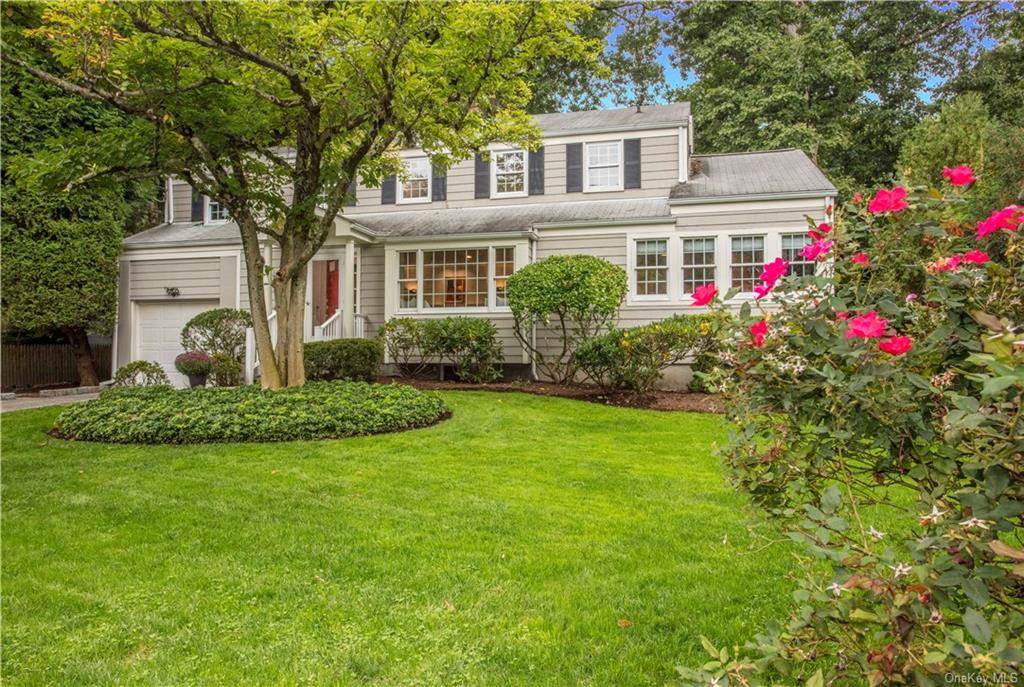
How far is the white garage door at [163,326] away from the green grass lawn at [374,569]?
8.62 meters

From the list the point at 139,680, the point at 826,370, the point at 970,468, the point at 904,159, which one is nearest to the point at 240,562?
the point at 139,680

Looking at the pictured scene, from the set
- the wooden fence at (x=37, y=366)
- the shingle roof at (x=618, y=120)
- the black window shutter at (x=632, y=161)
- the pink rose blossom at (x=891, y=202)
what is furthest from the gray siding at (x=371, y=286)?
the pink rose blossom at (x=891, y=202)

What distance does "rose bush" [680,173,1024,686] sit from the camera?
1244 millimetres

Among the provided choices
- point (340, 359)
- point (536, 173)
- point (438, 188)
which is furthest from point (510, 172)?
point (340, 359)

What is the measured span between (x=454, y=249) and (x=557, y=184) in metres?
2.89

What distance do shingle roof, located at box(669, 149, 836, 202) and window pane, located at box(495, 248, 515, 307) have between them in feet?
11.5

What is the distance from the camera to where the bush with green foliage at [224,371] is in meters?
11.1

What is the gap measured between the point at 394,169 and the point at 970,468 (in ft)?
33.9

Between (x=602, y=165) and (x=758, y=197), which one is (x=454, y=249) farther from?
(x=758, y=197)

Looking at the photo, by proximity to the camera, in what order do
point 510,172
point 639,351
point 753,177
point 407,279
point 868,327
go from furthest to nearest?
point 510,172, point 407,279, point 753,177, point 639,351, point 868,327

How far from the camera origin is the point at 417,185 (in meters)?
14.4

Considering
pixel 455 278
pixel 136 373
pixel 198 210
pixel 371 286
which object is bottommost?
pixel 136 373

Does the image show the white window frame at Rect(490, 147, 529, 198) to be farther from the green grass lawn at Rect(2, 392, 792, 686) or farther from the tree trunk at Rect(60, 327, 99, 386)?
the tree trunk at Rect(60, 327, 99, 386)

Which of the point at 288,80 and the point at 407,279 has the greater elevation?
the point at 288,80
